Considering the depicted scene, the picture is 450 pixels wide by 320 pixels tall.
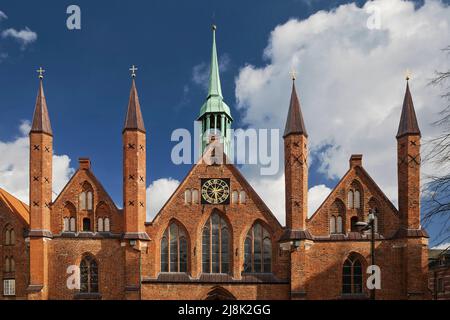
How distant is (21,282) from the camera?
1341 inches

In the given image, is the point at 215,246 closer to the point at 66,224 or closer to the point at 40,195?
the point at 66,224

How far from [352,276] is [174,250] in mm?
12623

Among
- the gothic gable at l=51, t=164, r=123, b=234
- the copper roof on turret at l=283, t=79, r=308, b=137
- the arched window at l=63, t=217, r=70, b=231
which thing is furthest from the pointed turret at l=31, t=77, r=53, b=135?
the copper roof on turret at l=283, t=79, r=308, b=137

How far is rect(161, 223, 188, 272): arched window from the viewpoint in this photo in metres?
35.4

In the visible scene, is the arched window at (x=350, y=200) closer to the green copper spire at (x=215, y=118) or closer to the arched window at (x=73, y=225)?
the green copper spire at (x=215, y=118)

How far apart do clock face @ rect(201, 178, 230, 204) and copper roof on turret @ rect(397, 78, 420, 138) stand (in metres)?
12.9

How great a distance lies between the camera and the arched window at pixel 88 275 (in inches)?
1357

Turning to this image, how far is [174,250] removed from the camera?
3566 cm

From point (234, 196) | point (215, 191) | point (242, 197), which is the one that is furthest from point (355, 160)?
point (215, 191)

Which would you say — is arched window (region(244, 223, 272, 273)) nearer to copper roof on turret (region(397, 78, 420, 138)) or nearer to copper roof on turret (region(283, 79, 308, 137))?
copper roof on turret (region(283, 79, 308, 137))
